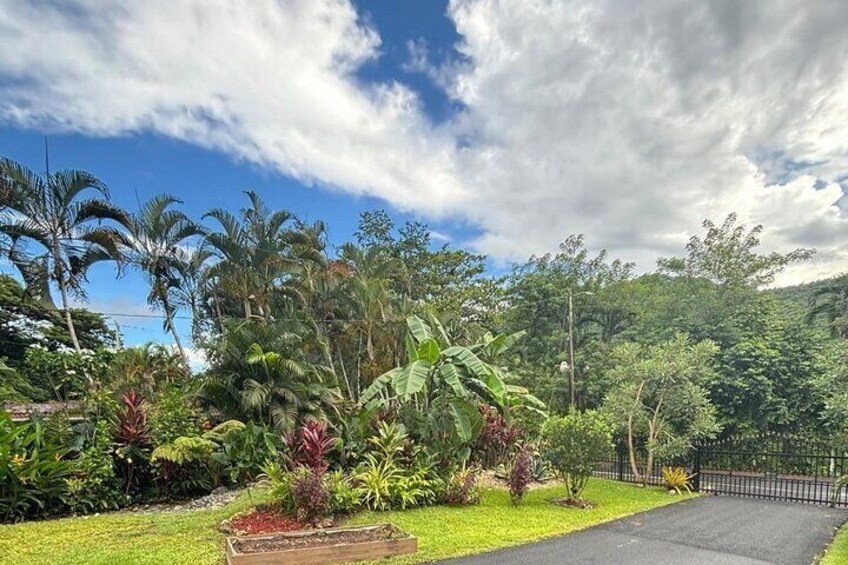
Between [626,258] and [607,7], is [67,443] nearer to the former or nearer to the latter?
[607,7]

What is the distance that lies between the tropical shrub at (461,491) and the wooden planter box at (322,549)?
2858 millimetres

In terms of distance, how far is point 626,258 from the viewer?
87.0 ft

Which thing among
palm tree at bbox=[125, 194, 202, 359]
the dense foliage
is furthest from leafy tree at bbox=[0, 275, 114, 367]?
palm tree at bbox=[125, 194, 202, 359]

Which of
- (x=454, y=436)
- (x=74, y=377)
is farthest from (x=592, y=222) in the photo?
(x=74, y=377)

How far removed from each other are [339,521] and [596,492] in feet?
21.4

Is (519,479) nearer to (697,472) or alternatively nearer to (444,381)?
(444,381)

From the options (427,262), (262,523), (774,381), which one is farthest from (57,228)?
(774,381)

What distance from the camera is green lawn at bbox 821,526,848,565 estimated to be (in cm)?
595

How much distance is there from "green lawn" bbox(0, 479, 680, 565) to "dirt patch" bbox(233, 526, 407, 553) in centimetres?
32

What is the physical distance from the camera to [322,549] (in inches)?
206

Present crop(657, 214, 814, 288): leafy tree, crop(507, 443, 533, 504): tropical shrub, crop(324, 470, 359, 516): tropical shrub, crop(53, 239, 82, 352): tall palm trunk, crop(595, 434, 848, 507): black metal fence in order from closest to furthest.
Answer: crop(324, 470, 359, 516): tropical shrub → crop(507, 443, 533, 504): tropical shrub → crop(595, 434, 848, 507): black metal fence → crop(53, 239, 82, 352): tall palm trunk → crop(657, 214, 814, 288): leafy tree

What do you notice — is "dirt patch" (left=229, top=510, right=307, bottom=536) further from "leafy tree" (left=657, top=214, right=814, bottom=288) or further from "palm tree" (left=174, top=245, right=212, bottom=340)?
"leafy tree" (left=657, top=214, right=814, bottom=288)

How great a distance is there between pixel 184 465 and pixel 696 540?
8834 millimetres

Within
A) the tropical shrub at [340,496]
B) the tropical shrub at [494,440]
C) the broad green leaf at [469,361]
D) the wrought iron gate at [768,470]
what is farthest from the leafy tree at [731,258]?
the tropical shrub at [340,496]
